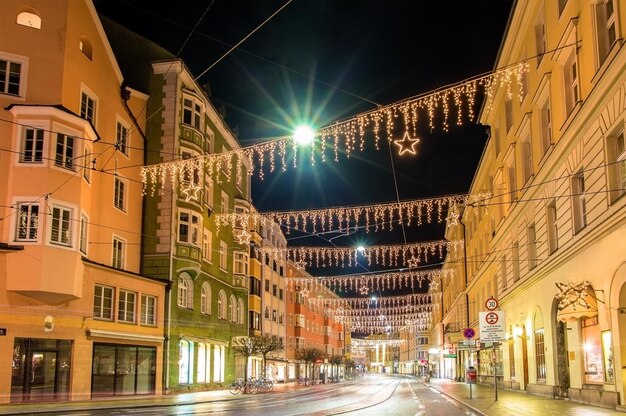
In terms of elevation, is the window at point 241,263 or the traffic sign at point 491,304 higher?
the window at point 241,263

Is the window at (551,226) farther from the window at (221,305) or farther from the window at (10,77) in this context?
the window at (221,305)

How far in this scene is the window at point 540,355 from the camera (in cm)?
2749

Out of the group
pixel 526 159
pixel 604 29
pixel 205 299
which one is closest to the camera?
pixel 604 29

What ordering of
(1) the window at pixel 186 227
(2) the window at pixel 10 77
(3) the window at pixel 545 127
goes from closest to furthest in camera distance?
(3) the window at pixel 545 127 → (2) the window at pixel 10 77 → (1) the window at pixel 186 227

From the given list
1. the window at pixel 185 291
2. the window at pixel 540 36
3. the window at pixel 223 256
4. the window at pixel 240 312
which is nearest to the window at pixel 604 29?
the window at pixel 540 36

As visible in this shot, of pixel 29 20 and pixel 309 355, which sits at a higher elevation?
pixel 29 20

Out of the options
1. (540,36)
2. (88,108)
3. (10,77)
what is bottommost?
(88,108)

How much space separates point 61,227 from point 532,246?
2054 cm

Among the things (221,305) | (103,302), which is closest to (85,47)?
(103,302)

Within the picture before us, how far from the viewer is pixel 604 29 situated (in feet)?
60.3

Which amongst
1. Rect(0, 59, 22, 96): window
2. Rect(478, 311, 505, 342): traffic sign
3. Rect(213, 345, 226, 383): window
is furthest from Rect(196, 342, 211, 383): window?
Rect(478, 311, 505, 342): traffic sign

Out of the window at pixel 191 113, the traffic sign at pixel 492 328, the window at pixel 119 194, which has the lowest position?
the traffic sign at pixel 492 328

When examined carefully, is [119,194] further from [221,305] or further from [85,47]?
[221,305]

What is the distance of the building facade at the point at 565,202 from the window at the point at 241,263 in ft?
72.5
